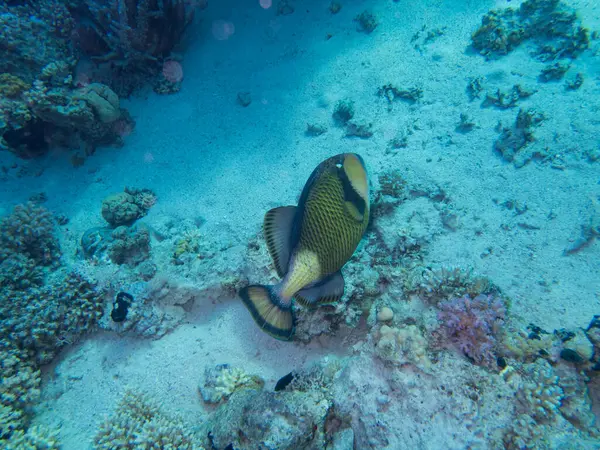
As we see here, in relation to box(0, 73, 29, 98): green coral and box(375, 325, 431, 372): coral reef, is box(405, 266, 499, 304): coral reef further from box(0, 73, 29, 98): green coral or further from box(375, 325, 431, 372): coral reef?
box(0, 73, 29, 98): green coral

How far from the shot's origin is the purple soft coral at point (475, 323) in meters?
2.44

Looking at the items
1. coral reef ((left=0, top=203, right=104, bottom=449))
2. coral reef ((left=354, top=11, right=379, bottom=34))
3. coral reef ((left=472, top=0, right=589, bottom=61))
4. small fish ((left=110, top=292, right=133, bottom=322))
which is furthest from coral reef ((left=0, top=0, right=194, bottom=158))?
coral reef ((left=472, top=0, right=589, bottom=61))

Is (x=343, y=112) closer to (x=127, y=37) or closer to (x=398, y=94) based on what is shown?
(x=398, y=94)

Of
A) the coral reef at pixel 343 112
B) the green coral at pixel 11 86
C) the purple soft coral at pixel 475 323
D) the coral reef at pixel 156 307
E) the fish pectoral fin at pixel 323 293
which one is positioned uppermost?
the green coral at pixel 11 86

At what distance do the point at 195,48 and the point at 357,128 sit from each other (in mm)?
5100

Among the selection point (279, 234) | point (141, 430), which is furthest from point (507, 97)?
point (141, 430)

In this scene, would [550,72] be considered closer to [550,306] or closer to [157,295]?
[550,306]

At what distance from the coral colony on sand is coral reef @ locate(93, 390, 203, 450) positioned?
19 mm

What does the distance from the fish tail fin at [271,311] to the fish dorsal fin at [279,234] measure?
0.20m

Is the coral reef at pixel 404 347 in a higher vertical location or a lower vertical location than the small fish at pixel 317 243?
lower

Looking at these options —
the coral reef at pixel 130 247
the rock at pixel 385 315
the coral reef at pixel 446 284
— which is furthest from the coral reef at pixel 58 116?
the coral reef at pixel 446 284

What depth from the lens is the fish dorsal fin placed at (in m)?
2.44

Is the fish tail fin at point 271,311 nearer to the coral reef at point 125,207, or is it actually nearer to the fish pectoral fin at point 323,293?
the fish pectoral fin at point 323,293

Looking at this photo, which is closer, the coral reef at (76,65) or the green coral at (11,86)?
the green coral at (11,86)
